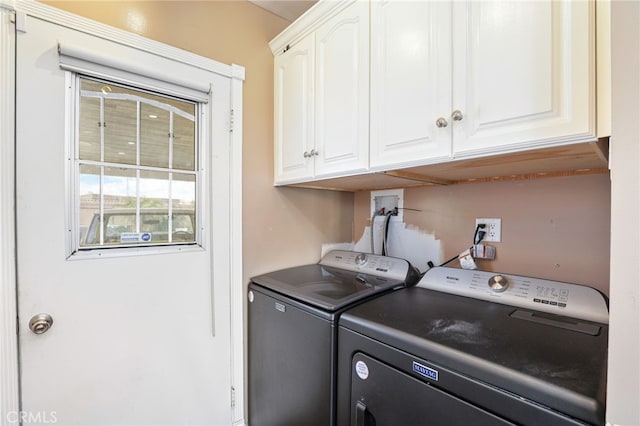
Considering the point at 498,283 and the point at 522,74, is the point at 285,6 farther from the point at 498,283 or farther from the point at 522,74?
the point at 498,283

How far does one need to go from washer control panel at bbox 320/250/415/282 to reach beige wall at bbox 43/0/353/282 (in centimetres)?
14

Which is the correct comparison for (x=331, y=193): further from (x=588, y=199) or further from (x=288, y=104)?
(x=588, y=199)

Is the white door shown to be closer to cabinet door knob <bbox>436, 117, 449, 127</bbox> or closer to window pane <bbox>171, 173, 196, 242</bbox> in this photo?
window pane <bbox>171, 173, 196, 242</bbox>

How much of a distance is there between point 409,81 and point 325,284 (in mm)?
970

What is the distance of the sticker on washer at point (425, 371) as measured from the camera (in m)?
0.81

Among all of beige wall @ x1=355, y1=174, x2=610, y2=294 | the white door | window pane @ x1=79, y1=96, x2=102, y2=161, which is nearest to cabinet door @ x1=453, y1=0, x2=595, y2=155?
beige wall @ x1=355, y1=174, x2=610, y2=294

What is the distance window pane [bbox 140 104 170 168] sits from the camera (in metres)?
1.37

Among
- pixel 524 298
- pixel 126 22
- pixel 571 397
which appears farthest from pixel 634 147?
pixel 126 22

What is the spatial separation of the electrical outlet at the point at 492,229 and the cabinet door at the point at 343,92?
2.30 ft

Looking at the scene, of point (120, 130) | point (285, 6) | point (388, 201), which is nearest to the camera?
point (120, 130)

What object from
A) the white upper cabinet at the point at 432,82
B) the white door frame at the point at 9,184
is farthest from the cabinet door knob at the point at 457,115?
the white door frame at the point at 9,184

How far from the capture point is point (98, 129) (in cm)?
125

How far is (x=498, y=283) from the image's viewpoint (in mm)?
1205

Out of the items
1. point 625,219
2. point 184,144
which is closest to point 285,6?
point 184,144
